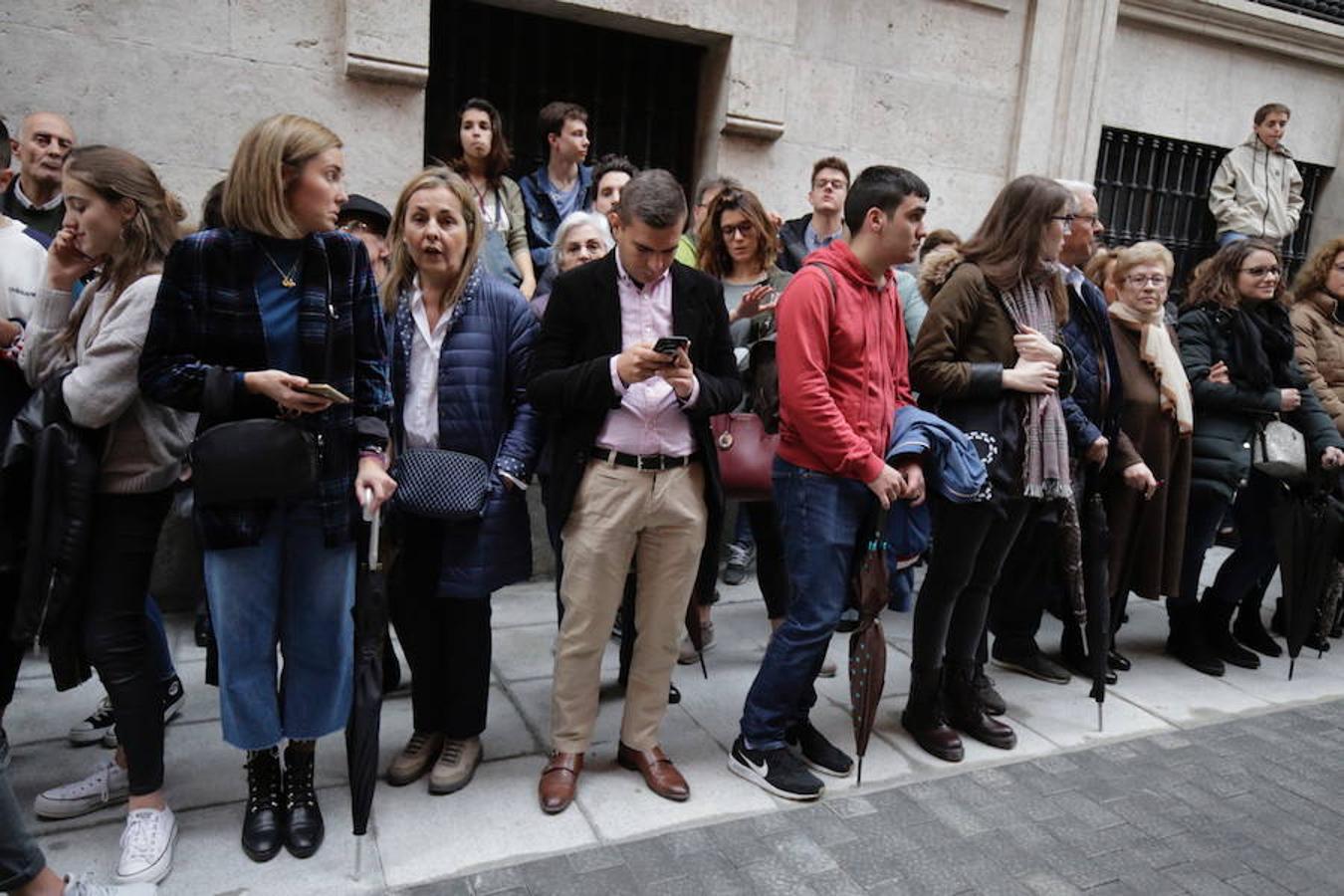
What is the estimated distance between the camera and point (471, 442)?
125 inches

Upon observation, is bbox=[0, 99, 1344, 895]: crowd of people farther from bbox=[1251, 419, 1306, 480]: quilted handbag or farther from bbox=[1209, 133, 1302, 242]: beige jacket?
bbox=[1209, 133, 1302, 242]: beige jacket

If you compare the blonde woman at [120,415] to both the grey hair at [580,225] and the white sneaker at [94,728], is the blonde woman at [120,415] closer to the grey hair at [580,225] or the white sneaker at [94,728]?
the white sneaker at [94,728]

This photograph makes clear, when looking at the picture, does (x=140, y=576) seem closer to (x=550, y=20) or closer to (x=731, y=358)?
(x=731, y=358)

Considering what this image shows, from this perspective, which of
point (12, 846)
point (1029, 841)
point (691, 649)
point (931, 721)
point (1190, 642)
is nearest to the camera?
point (12, 846)

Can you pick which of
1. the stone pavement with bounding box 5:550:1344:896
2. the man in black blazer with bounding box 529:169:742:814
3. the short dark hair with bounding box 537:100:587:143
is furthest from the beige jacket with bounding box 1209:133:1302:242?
the man in black blazer with bounding box 529:169:742:814

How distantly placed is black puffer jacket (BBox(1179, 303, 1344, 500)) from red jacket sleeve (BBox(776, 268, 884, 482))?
2579 millimetres

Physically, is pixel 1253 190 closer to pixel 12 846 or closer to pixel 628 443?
pixel 628 443

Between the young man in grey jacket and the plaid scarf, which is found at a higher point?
the young man in grey jacket

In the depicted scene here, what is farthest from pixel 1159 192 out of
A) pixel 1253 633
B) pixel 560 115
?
pixel 560 115

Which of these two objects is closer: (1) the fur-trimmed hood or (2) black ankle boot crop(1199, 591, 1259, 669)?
(1) the fur-trimmed hood

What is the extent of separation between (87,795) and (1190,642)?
16.3ft

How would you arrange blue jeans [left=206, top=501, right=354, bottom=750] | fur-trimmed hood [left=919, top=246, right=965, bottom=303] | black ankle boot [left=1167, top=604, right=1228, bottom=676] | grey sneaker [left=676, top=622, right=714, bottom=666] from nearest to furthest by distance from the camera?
blue jeans [left=206, top=501, right=354, bottom=750] → fur-trimmed hood [left=919, top=246, right=965, bottom=303] → grey sneaker [left=676, top=622, right=714, bottom=666] → black ankle boot [left=1167, top=604, right=1228, bottom=676]

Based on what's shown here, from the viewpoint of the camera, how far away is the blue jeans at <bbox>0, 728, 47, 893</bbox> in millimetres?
2160

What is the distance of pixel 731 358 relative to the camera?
130 inches
